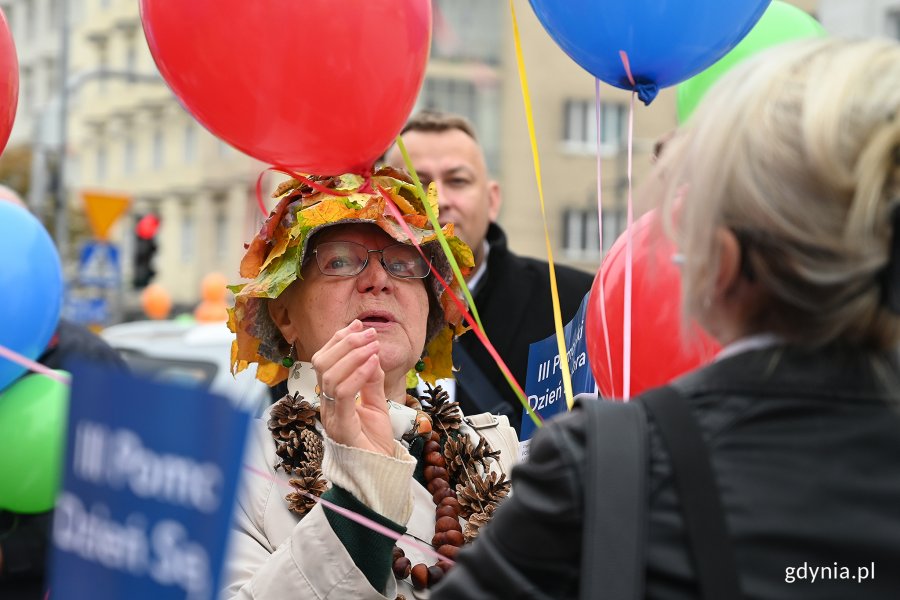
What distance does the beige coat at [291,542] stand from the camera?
2.26 metres

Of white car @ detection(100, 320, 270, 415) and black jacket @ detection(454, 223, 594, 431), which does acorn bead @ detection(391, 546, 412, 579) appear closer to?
black jacket @ detection(454, 223, 594, 431)

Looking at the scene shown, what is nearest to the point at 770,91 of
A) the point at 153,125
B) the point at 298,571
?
the point at 298,571

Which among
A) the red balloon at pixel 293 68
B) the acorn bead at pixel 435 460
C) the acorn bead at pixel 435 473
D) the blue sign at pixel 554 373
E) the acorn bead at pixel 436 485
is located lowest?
the acorn bead at pixel 436 485

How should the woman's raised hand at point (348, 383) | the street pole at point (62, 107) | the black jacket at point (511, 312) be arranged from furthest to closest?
the street pole at point (62, 107), the black jacket at point (511, 312), the woman's raised hand at point (348, 383)

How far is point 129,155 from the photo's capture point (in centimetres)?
4394

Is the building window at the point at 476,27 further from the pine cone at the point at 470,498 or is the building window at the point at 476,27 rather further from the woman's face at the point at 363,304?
the pine cone at the point at 470,498

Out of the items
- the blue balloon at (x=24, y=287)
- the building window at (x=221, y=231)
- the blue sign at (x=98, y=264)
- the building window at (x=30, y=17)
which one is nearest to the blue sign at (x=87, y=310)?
the blue sign at (x=98, y=264)

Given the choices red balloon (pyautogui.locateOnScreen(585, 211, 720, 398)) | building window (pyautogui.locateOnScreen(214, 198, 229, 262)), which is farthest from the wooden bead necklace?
building window (pyautogui.locateOnScreen(214, 198, 229, 262))

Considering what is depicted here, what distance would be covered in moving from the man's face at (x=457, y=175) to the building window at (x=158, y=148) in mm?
37860

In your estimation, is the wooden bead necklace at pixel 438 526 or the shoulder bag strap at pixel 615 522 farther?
the wooden bead necklace at pixel 438 526

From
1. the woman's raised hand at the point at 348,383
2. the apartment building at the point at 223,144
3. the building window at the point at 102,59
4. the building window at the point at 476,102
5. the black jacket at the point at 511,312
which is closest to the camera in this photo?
the woman's raised hand at the point at 348,383

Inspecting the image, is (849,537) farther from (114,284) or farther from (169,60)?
(114,284)

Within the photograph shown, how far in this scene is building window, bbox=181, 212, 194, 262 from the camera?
4162cm

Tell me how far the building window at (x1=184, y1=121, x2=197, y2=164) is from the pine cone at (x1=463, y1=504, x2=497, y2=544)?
3831 cm
